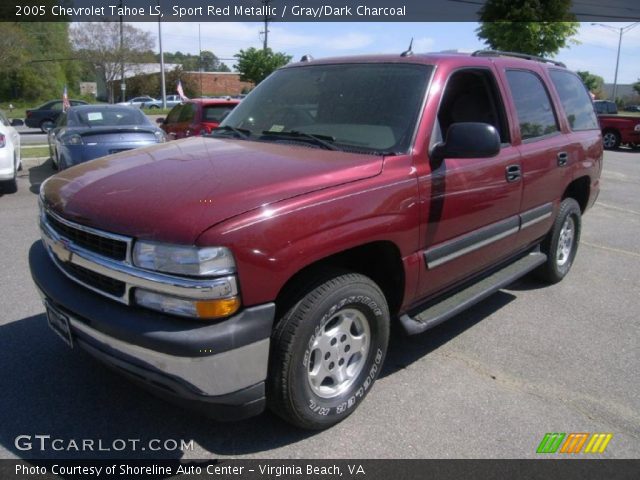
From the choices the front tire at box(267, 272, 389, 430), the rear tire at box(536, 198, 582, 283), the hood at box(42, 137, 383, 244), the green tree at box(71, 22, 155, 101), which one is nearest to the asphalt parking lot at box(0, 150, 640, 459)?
the front tire at box(267, 272, 389, 430)

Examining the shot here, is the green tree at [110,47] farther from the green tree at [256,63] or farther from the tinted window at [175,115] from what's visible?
the tinted window at [175,115]

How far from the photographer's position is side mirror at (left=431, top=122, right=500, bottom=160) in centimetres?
305

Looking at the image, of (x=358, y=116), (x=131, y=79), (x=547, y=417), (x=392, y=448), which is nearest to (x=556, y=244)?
(x=547, y=417)

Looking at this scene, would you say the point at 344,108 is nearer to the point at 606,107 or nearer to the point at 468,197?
the point at 468,197

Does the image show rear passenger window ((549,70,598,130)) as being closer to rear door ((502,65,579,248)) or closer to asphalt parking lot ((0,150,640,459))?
rear door ((502,65,579,248))

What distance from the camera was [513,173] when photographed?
3846 millimetres

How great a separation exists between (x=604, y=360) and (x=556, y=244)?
4.80 ft

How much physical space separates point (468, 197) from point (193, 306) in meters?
1.95

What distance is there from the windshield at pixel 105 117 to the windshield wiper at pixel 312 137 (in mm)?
6599

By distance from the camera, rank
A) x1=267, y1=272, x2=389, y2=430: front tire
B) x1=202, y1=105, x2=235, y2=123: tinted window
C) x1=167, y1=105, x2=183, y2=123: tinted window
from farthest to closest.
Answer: x1=167, y1=105, x2=183, y2=123: tinted window
x1=202, y1=105, x2=235, y2=123: tinted window
x1=267, y1=272, x2=389, y2=430: front tire

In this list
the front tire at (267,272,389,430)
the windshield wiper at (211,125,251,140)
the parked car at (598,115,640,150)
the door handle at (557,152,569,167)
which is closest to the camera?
the front tire at (267,272,389,430)

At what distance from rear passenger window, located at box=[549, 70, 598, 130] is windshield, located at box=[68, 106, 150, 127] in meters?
6.87

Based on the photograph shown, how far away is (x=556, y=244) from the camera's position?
493 centimetres

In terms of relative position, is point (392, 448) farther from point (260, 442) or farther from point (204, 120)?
point (204, 120)
